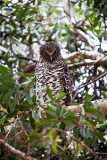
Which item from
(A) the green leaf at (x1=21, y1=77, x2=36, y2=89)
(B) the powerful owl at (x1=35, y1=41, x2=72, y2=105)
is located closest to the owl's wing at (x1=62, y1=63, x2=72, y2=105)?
(B) the powerful owl at (x1=35, y1=41, x2=72, y2=105)

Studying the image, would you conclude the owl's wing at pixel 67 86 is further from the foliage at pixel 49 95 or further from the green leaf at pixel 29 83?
the green leaf at pixel 29 83

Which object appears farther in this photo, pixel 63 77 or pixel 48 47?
pixel 48 47

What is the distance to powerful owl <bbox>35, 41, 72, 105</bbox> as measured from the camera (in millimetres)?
4051

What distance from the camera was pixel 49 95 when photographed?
2.41 meters

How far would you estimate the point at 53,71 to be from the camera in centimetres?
420

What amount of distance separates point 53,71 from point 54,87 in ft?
1.00

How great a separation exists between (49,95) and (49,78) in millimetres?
1684

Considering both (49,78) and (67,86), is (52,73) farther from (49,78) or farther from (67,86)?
(67,86)

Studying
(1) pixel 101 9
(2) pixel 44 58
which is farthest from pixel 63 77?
(1) pixel 101 9

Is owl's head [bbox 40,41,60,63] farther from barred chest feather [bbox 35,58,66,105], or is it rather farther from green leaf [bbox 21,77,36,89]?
green leaf [bbox 21,77,36,89]

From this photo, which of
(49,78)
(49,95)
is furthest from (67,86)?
(49,95)

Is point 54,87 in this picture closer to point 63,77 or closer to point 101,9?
point 63,77

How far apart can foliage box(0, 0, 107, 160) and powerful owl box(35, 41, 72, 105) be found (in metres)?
0.24

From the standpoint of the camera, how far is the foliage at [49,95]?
7.08 ft
